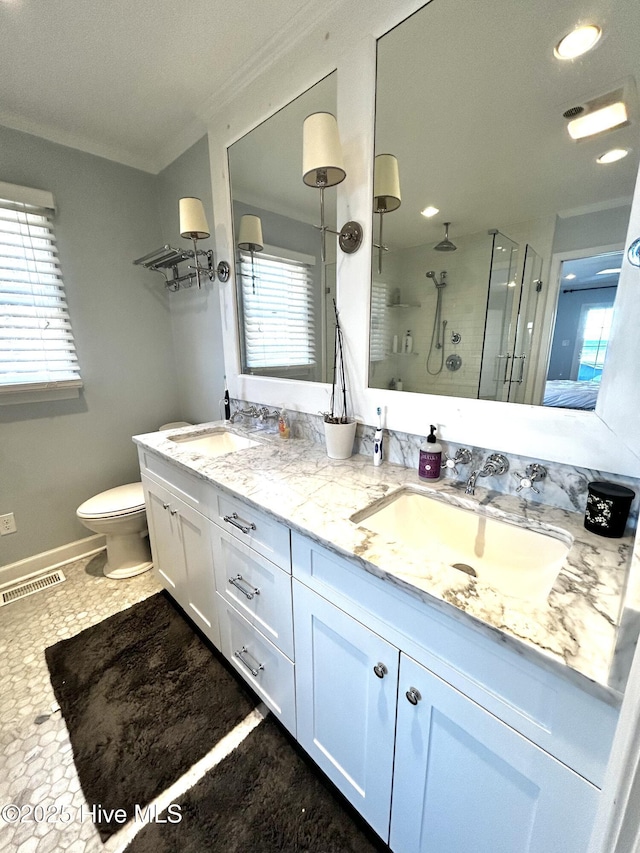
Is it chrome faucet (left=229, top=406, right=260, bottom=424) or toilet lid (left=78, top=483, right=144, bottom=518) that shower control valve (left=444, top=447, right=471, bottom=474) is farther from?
toilet lid (left=78, top=483, right=144, bottom=518)

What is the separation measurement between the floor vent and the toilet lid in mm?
468

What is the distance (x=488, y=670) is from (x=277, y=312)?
157 centimetres

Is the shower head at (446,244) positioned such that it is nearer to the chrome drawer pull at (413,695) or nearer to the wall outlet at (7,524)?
the chrome drawer pull at (413,695)

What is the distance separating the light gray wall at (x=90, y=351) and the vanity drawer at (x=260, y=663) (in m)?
1.41

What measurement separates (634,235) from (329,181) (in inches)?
34.9

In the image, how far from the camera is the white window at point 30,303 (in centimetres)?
170

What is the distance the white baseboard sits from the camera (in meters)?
1.87

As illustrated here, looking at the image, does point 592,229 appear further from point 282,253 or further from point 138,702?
point 138,702

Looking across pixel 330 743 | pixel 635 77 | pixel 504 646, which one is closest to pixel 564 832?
pixel 504 646

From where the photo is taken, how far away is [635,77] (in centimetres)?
72

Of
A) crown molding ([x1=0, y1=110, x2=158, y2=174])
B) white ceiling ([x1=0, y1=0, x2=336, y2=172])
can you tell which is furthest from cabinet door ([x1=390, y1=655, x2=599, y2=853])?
crown molding ([x1=0, y1=110, x2=158, y2=174])

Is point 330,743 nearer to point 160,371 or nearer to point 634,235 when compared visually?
point 634,235

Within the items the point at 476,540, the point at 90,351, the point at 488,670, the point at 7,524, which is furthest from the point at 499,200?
the point at 7,524

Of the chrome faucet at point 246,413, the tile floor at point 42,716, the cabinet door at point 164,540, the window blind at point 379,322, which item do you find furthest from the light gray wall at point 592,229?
the tile floor at point 42,716
